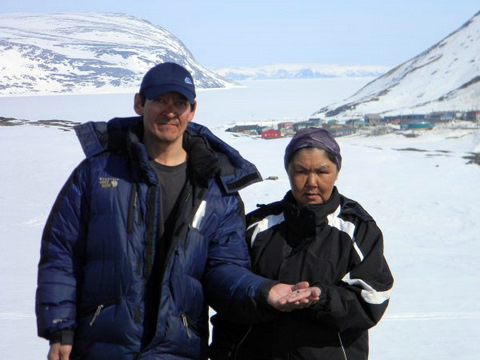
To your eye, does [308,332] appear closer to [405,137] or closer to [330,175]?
[330,175]

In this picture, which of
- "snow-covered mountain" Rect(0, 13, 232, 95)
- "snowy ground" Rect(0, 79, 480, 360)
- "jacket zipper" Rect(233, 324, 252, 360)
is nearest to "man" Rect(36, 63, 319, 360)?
"jacket zipper" Rect(233, 324, 252, 360)

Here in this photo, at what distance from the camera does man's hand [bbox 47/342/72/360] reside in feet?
7.96

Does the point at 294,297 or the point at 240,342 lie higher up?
the point at 294,297

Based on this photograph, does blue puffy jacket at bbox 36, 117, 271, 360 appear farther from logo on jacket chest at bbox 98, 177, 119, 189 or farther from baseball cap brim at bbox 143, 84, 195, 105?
baseball cap brim at bbox 143, 84, 195, 105

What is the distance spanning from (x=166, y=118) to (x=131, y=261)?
500mm

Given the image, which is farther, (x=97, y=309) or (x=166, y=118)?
(x=166, y=118)

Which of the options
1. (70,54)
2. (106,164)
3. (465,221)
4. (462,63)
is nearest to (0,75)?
(70,54)

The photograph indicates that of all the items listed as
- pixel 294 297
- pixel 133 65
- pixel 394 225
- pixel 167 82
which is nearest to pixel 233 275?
pixel 294 297

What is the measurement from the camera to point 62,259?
2.47m

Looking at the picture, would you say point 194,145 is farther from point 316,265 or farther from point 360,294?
point 360,294

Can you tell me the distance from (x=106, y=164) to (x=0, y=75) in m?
132

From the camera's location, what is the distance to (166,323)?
2.43 metres

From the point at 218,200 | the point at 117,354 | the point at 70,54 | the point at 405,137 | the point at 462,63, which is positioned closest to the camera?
the point at 117,354

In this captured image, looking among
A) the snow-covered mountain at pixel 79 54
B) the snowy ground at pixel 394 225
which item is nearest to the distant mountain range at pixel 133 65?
the snow-covered mountain at pixel 79 54
